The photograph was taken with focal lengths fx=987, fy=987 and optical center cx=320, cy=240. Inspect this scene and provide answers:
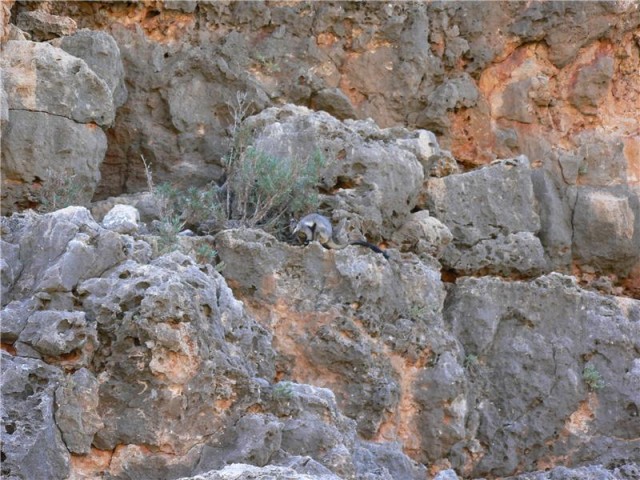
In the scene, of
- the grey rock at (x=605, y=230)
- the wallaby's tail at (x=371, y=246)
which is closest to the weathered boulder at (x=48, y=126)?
the wallaby's tail at (x=371, y=246)

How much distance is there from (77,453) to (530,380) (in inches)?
187

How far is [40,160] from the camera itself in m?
8.10

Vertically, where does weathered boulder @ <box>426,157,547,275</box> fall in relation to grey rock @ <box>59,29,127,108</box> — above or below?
below

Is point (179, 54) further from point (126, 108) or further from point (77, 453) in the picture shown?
point (77, 453)

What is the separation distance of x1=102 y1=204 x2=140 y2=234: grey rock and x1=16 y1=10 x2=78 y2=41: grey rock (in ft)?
8.20

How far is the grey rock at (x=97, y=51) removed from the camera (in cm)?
878

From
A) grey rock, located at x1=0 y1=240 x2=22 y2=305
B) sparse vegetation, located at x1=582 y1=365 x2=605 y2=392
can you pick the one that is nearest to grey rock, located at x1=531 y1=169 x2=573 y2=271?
sparse vegetation, located at x1=582 y1=365 x2=605 y2=392

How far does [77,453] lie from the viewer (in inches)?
191

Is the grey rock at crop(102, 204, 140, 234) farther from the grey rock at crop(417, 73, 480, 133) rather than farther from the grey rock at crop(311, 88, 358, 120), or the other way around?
the grey rock at crop(417, 73, 480, 133)

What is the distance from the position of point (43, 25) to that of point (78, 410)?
5.23 metres

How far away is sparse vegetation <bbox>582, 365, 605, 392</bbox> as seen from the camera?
8.55m

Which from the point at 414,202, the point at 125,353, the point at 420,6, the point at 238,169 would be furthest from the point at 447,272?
the point at 125,353

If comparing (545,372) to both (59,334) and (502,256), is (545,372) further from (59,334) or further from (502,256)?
(59,334)

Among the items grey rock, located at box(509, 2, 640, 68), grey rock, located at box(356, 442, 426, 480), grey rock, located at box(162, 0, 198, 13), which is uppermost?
grey rock, located at box(509, 2, 640, 68)
